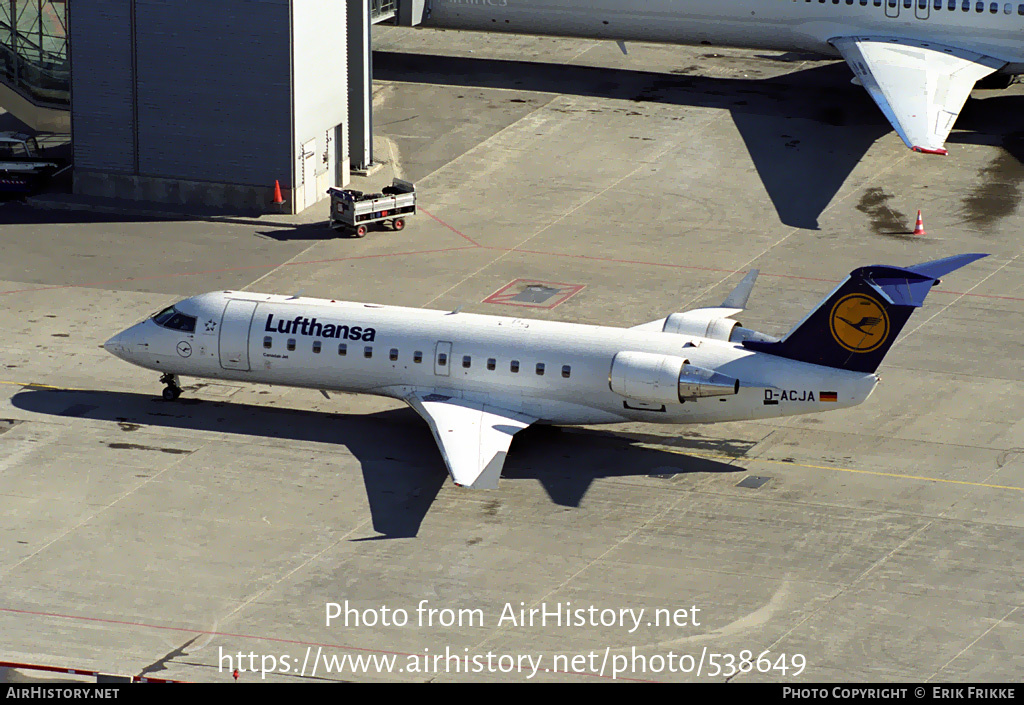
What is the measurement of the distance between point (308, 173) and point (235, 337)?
17.2 m

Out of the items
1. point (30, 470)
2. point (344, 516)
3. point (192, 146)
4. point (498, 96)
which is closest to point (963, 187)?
point (498, 96)

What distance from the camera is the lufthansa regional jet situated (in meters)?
32.2

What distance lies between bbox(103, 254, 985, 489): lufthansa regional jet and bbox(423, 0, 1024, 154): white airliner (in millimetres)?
21138

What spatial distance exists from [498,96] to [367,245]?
647 inches

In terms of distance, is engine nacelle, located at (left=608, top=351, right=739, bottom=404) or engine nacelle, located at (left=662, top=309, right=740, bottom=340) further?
engine nacelle, located at (left=662, top=309, right=740, bottom=340)

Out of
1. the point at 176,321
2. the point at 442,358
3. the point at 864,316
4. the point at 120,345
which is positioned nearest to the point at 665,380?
the point at 864,316

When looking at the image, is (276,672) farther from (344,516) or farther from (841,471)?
(841,471)

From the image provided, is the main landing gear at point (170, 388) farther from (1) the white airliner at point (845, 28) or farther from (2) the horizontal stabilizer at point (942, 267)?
(1) the white airliner at point (845, 28)

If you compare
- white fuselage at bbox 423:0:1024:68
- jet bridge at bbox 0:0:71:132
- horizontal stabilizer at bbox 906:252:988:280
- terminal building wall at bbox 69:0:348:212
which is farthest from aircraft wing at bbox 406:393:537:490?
white fuselage at bbox 423:0:1024:68

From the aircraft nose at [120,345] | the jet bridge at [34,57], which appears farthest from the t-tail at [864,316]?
the jet bridge at [34,57]

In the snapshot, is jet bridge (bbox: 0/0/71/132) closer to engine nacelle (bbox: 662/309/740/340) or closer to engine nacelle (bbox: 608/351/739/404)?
engine nacelle (bbox: 662/309/740/340)

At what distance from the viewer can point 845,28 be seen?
2339 inches

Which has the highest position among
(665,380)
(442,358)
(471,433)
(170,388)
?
(665,380)

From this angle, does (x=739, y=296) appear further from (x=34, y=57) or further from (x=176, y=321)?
(x=34, y=57)
